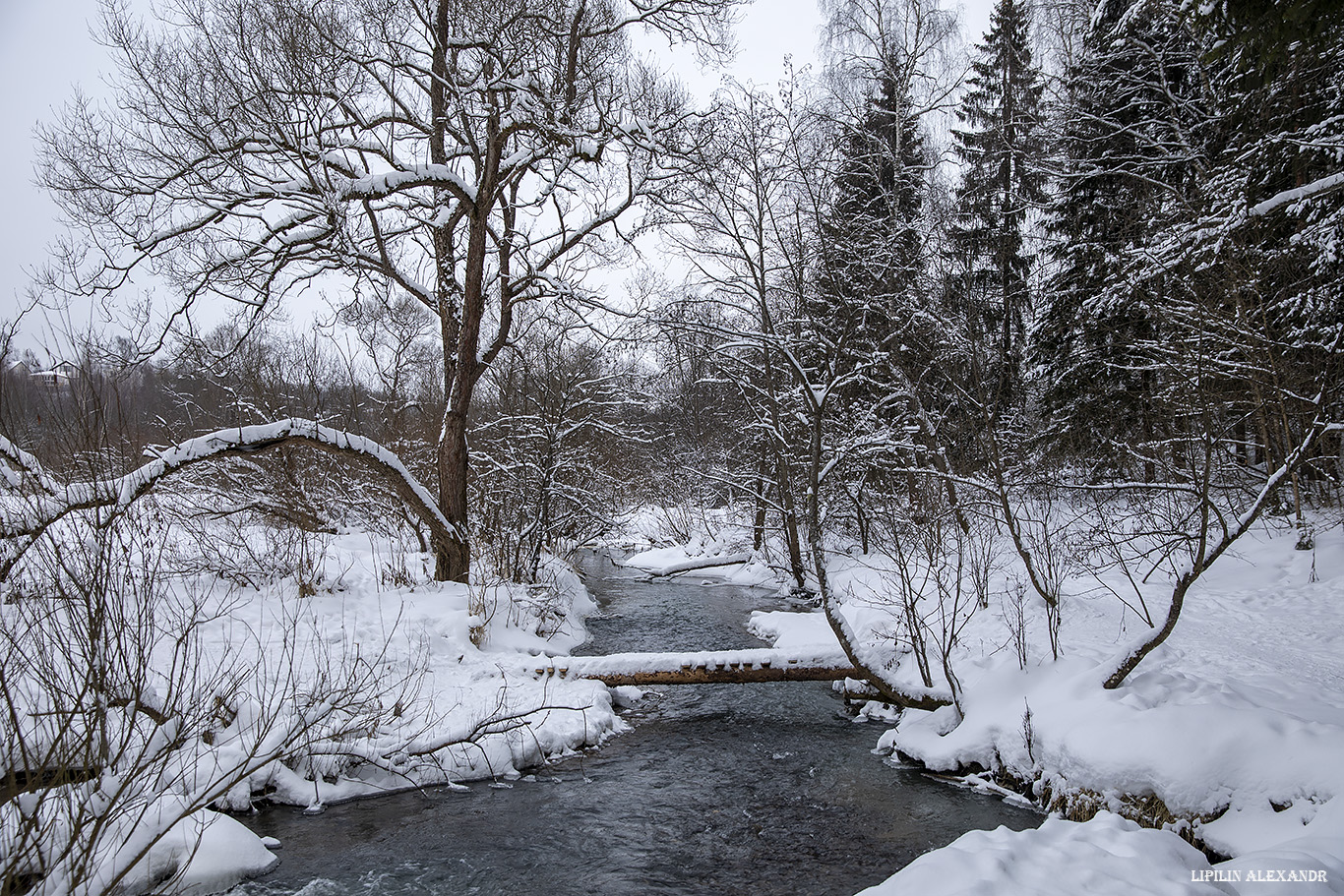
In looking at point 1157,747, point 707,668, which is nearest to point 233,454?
point 707,668

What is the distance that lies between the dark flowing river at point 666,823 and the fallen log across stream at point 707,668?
0.48 m

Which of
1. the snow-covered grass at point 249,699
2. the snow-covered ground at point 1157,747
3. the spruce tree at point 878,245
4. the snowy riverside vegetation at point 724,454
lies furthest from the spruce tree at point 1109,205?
the snow-covered grass at point 249,699

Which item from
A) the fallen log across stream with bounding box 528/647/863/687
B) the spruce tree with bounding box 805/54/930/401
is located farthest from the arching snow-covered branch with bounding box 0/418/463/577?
the spruce tree with bounding box 805/54/930/401

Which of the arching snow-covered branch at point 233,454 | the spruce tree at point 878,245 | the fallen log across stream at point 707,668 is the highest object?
the spruce tree at point 878,245

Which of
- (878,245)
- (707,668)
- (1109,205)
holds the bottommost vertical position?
Result: (707,668)

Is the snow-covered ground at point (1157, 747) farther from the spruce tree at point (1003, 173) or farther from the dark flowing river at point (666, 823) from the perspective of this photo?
the spruce tree at point (1003, 173)

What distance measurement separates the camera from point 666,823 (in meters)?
5.38

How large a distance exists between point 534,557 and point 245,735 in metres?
6.04

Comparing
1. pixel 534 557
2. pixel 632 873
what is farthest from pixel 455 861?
pixel 534 557

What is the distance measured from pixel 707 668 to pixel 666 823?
8.09 feet

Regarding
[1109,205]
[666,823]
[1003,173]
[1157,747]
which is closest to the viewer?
[1157,747]

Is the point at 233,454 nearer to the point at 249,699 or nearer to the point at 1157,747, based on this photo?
the point at 249,699

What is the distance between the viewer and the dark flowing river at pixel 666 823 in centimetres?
461

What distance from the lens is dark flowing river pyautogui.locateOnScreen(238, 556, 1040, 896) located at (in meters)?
4.61
